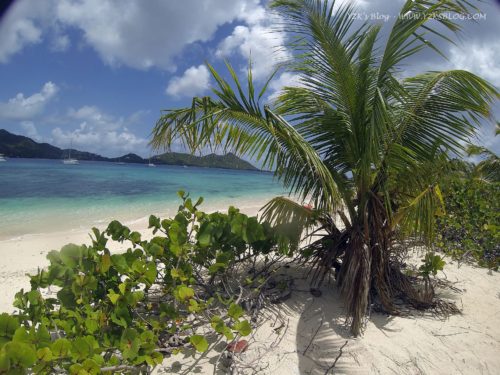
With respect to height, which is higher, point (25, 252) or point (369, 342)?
point (369, 342)

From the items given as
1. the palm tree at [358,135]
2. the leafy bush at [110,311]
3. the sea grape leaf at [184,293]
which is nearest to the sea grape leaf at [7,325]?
the leafy bush at [110,311]

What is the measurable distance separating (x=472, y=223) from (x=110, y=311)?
263 inches

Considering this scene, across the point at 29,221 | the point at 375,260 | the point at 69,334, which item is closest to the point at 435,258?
the point at 375,260

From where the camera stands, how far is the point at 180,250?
2.65 m

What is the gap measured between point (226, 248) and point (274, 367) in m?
1.14

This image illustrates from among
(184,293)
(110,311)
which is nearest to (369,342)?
(184,293)

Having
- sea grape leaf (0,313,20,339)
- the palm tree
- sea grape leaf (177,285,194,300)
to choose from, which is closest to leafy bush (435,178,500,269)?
the palm tree

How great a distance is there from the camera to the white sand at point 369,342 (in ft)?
7.95

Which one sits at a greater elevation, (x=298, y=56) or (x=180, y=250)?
(x=298, y=56)

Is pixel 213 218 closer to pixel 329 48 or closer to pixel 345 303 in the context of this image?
pixel 345 303

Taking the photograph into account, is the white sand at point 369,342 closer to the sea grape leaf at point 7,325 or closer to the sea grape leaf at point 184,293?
the sea grape leaf at point 184,293

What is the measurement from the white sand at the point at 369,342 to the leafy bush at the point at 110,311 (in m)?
0.37

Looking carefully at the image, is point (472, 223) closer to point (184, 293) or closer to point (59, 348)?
point (184, 293)

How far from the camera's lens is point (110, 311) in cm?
217
